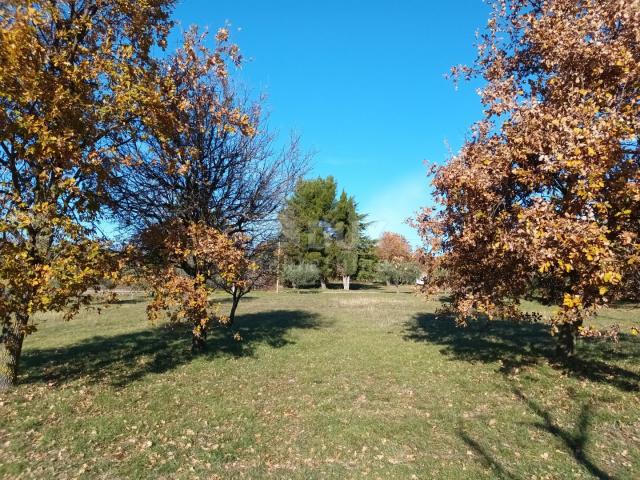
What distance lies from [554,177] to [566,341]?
6.01 m

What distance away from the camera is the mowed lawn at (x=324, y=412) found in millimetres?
6352

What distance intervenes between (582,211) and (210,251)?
788 centimetres

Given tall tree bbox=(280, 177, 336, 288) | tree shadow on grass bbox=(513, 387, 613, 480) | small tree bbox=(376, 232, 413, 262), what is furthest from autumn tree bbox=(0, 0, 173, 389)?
small tree bbox=(376, 232, 413, 262)

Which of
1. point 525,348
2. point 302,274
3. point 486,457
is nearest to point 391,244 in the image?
point 302,274

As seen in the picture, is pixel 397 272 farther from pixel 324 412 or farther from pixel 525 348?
pixel 324 412

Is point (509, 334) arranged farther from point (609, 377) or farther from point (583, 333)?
point (583, 333)

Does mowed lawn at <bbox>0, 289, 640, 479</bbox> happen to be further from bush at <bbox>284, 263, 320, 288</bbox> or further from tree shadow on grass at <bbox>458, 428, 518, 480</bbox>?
bush at <bbox>284, 263, 320, 288</bbox>

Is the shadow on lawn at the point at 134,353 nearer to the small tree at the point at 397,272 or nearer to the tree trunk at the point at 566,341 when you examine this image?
the tree trunk at the point at 566,341

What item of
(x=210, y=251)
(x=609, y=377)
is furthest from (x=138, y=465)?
(x=609, y=377)

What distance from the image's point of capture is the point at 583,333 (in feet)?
25.5

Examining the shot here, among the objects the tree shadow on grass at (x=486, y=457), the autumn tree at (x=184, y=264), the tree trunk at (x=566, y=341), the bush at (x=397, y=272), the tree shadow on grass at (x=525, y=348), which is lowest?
the tree shadow on grass at (x=486, y=457)

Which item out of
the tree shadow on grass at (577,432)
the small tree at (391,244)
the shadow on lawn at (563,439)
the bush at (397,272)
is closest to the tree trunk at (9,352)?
the shadow on lawn at (563,439)

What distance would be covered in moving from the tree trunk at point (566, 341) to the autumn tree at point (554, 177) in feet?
0.29

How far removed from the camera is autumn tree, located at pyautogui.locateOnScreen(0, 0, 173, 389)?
301 inches
